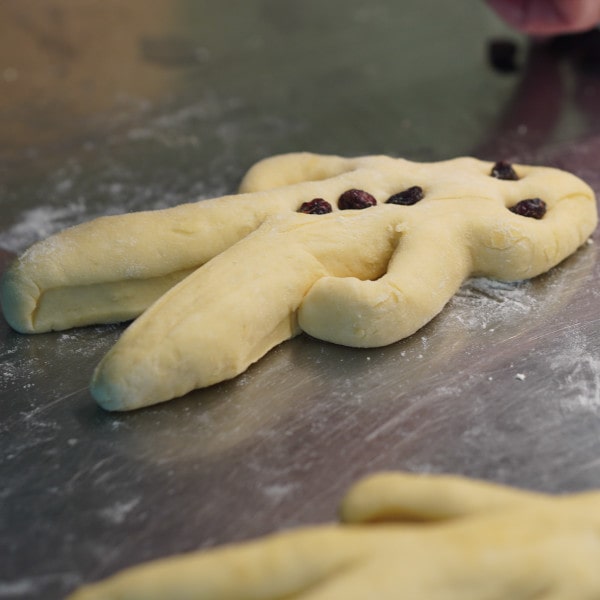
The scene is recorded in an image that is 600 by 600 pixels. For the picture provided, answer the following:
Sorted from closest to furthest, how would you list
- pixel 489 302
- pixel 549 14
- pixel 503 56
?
pixel 489 302 < pixel 549 14 < pixel 503 56

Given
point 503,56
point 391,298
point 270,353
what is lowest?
point 270,353

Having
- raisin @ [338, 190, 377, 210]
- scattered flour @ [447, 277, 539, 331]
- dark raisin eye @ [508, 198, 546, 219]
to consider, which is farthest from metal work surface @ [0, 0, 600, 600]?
raisin @ [338, 190, 377, 210]

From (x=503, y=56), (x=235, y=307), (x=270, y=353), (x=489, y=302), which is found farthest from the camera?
(x=503, y=56)

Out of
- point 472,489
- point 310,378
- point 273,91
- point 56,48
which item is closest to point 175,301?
point 310,378

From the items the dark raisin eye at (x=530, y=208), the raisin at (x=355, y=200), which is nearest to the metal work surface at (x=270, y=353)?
the dark raisin eye at (x=530, y=208)

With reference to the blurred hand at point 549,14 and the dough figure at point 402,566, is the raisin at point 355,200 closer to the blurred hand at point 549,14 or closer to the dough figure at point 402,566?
the dough figure at point 402,566

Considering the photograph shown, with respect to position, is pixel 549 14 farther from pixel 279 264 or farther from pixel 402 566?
pixel 402 566

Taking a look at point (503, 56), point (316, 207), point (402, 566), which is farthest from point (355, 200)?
point (503, 56)
